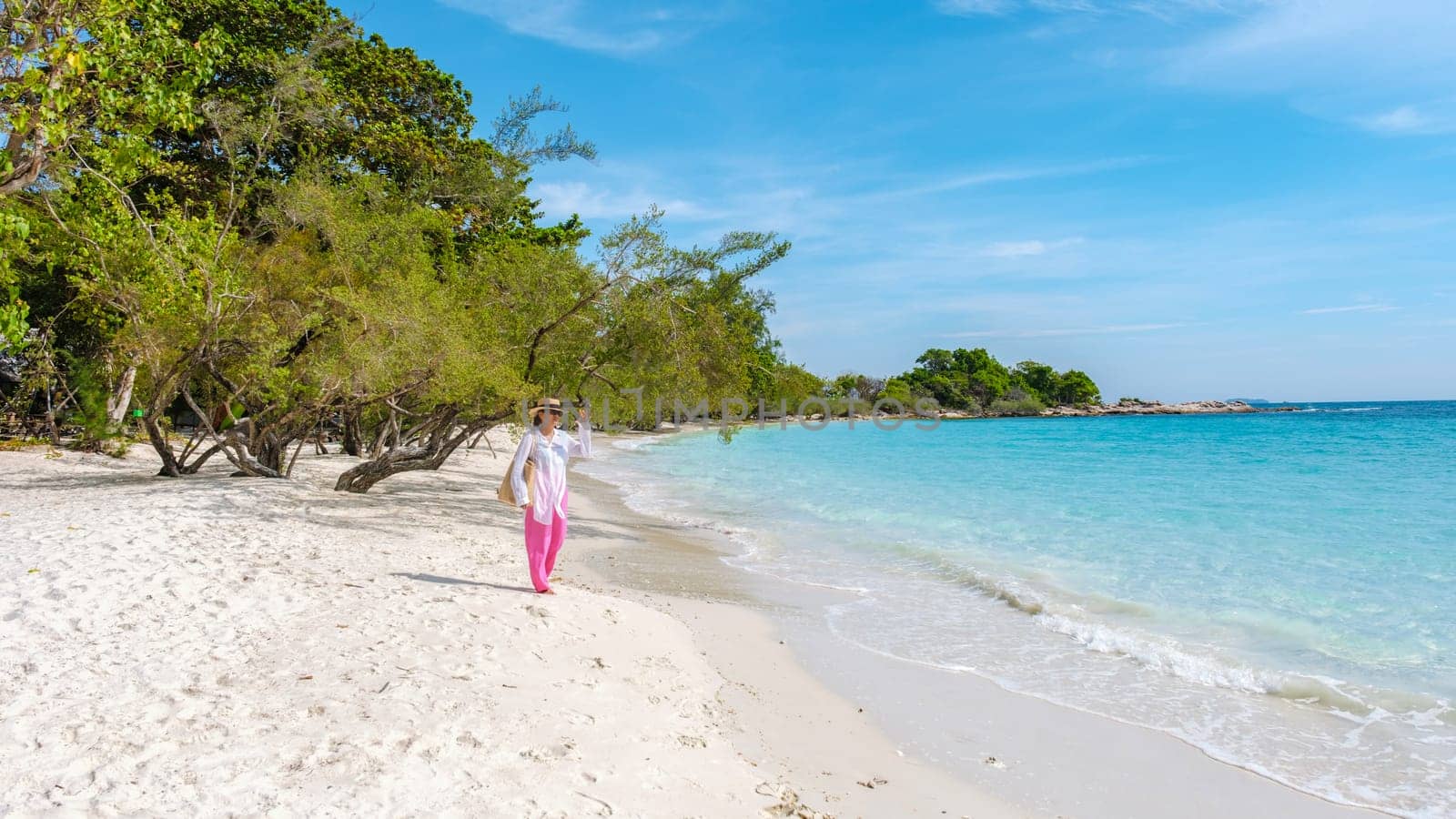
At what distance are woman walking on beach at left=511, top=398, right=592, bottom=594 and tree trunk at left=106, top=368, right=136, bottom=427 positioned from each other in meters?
13.5

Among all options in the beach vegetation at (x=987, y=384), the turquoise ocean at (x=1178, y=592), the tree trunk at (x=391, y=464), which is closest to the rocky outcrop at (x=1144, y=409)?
the beach vegetation at (x=987, y=384)

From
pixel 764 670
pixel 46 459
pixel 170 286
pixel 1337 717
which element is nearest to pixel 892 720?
pixel 764 670

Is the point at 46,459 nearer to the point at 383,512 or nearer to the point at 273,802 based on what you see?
the point at 383,512

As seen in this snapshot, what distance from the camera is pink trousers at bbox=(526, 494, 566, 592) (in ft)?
22.2

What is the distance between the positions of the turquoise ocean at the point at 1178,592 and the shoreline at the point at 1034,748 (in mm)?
229

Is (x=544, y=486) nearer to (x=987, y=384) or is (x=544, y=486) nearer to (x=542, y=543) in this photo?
(x=542, y=543)

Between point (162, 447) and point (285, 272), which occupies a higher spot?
point (285, 272)

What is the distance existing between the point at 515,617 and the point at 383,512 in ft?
→ 20.9

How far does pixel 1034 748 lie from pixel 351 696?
3914 millimetres

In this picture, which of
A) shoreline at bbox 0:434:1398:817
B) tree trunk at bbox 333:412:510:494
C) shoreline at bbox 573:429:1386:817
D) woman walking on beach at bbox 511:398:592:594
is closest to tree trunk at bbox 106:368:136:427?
tree trunk at bbox 333:412:510:494

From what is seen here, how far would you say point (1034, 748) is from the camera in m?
4.98

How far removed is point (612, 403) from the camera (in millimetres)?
14289

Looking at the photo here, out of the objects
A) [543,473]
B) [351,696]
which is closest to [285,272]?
[543,473]

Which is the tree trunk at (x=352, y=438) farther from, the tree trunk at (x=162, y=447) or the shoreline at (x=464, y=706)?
the shoreline at (x=464, y=706)
